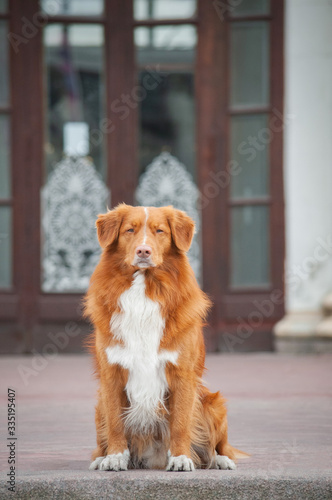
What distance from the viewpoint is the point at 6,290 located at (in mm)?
8016

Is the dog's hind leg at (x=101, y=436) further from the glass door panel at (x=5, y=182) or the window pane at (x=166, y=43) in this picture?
the window pane at (x=166, y=43)

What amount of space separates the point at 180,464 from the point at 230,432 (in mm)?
1167

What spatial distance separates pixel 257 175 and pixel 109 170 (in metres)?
1.49

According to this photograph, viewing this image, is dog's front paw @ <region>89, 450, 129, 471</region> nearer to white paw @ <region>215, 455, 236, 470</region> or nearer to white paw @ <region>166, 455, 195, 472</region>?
white paw @ <region>166, 455, 195, 472</region>

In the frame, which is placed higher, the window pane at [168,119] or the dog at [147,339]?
the window pane at [168,119]

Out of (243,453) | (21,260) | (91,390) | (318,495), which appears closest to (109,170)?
(21,260)

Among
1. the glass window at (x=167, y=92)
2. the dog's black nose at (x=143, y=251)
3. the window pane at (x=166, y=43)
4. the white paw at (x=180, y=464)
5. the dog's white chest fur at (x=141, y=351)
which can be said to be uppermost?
the window pane at (x=166, y=43)

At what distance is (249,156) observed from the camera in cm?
797

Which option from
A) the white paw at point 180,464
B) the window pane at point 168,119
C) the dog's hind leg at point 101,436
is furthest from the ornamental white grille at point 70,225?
the white paw at point 180,464

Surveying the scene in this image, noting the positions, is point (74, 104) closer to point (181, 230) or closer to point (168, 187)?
point (168, 187)

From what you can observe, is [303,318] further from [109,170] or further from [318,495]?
[318,495]

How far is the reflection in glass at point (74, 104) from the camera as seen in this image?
8.10m

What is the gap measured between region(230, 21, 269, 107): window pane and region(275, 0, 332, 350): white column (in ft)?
0.79

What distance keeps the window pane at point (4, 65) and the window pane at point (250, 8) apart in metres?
2.28
